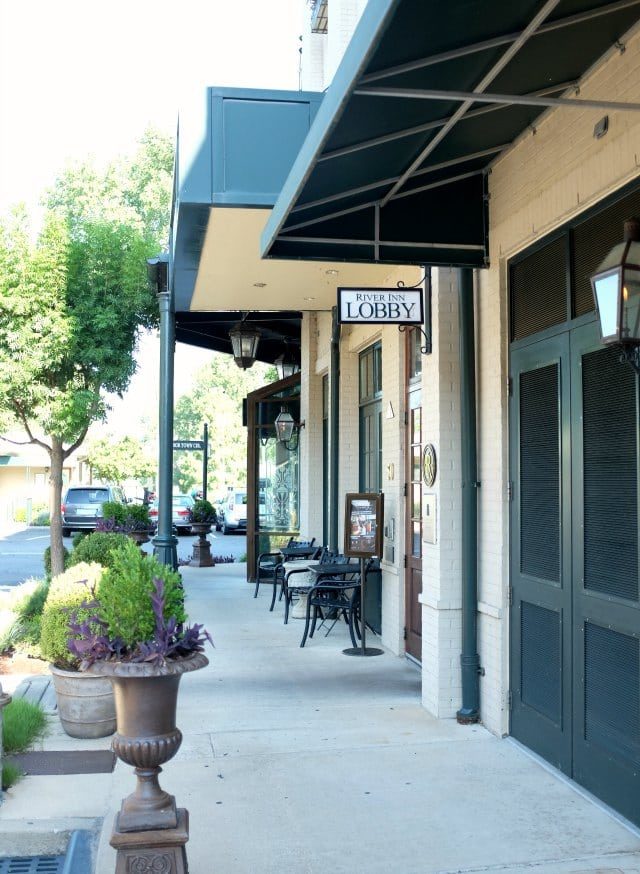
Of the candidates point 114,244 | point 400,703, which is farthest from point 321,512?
point 400,703

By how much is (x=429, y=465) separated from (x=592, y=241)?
229 centimetres

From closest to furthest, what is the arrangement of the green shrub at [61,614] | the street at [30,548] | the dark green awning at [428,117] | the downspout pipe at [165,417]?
the dark green awning at [428,117] → the green shrub at [61,614] → the downspout pipe at [165,417] → the street at [30,548]

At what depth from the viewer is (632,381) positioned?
4.21 metres

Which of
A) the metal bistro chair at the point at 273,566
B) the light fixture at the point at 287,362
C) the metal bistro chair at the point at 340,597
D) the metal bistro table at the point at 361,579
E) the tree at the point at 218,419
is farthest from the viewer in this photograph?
the tree at the point at 218,419

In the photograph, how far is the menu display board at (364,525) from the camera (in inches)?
340

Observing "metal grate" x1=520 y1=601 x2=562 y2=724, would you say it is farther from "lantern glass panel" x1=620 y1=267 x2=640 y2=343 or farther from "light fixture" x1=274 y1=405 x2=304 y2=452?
"light fixture" x1=274 y1=405 x2=304 y2=452

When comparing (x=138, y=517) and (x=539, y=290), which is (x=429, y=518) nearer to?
(x=539, y=290)

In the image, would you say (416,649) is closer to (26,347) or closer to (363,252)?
(363,252)

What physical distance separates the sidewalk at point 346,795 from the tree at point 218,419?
32.1 meters

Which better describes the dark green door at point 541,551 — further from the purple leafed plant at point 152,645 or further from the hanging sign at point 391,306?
the purple leafed plant at point 152,645

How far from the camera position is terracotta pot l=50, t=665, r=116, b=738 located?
5.84m

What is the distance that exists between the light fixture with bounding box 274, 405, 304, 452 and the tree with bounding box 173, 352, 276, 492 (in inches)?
962

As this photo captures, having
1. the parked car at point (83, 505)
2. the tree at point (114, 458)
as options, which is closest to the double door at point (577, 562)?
the parked car at point (83, 505)

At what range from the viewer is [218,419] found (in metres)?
42.9
